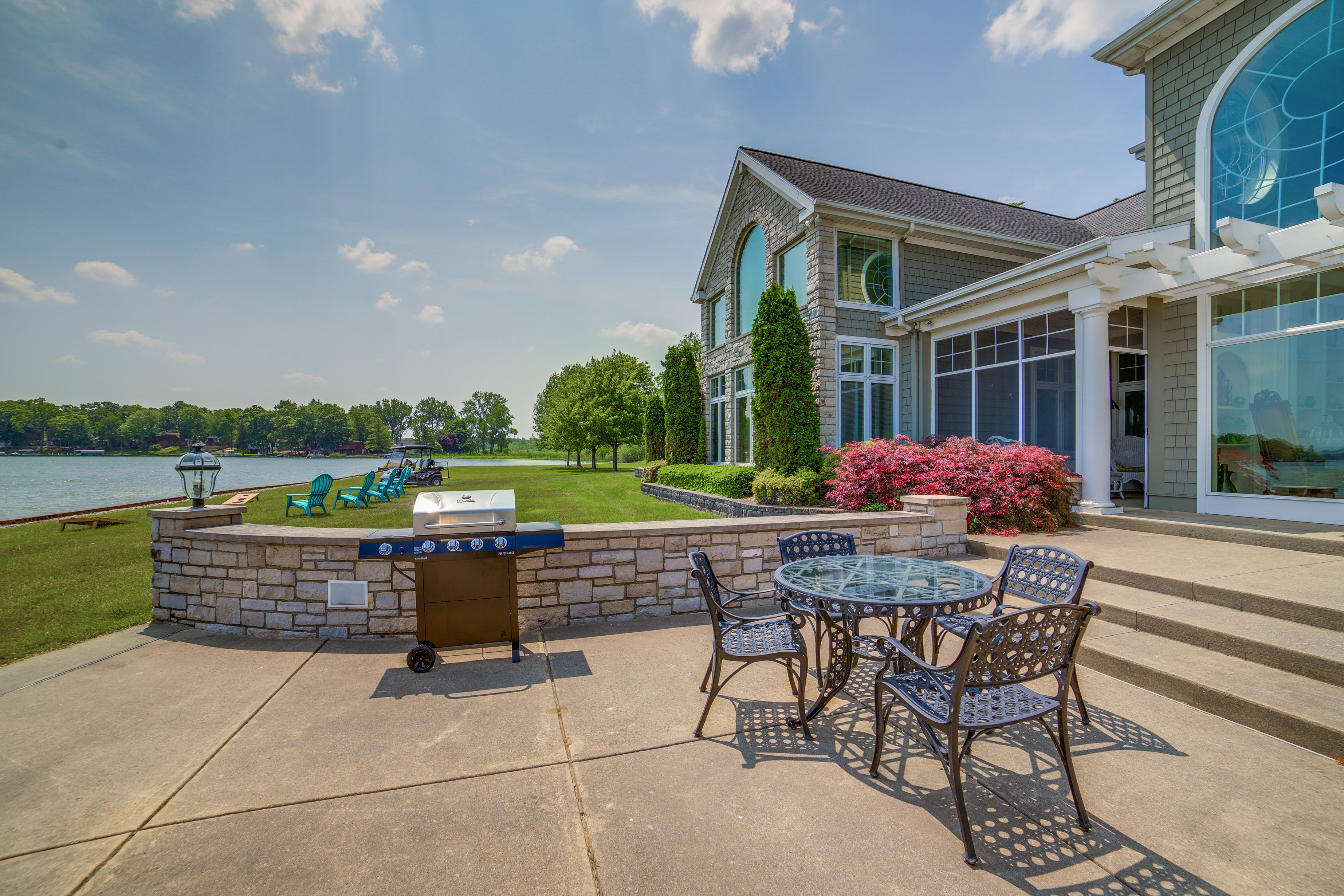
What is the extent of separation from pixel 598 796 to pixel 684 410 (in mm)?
15177

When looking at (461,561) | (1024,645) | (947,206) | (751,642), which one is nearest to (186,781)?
(461,561)

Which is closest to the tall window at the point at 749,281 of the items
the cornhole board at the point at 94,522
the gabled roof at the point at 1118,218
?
the gabled roof at the point at 1118,218

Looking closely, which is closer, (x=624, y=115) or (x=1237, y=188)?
(x=1237, y=188)

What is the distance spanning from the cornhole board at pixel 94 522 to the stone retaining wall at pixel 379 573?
11124mm

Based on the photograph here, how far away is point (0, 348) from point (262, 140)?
3070 cm

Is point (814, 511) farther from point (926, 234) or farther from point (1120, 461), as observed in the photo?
point (926, 234)

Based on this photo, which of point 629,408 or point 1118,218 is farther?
point 629,408

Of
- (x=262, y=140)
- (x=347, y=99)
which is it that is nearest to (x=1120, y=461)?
(x=347, y=99)

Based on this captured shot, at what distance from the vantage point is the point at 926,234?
11523mm

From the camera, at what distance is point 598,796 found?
7.46 feet

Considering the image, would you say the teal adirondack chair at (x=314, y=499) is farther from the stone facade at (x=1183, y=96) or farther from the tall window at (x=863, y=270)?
the stone facade at (x=1183, y=96)

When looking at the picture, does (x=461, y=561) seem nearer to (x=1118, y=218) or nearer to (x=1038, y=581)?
(x=1038, y=581)

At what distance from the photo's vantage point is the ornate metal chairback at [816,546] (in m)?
3.86

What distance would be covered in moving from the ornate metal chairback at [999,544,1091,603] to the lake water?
6958mm
